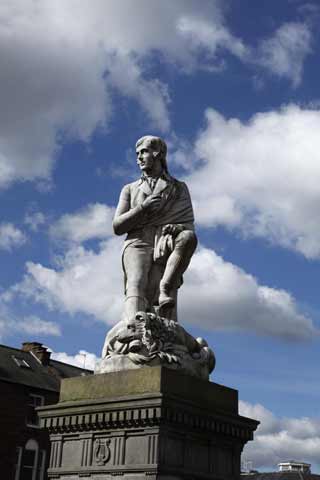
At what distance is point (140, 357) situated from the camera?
1063 cm

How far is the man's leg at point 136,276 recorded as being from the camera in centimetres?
1168

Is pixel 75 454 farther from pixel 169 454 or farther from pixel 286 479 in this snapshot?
pixel 286 479

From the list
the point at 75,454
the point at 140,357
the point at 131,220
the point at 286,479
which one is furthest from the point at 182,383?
the point at 286,479

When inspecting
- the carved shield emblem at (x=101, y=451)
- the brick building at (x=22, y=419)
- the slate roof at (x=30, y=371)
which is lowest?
the carved shield emblem at (x=101, y=451)

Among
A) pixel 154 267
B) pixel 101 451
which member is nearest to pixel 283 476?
pixel 154 267

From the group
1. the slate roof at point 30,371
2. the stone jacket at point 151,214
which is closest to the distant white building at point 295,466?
the slate roof at point 30,371

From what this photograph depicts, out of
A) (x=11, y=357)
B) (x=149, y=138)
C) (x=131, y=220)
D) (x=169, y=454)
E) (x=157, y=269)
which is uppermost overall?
(x=11, y=357)

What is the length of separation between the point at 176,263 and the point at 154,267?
0.46 m

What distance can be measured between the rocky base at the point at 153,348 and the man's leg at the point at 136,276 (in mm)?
415

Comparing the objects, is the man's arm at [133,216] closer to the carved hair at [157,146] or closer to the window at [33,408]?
the carved hair at [157,146]

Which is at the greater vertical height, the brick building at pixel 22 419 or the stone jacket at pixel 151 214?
the brick building at pixel 22 419

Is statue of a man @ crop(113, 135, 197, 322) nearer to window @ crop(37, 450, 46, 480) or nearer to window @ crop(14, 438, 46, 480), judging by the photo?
window @ crop(14, 438, 46, 480)

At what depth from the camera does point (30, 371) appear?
164 feet

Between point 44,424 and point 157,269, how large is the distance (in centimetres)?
320
